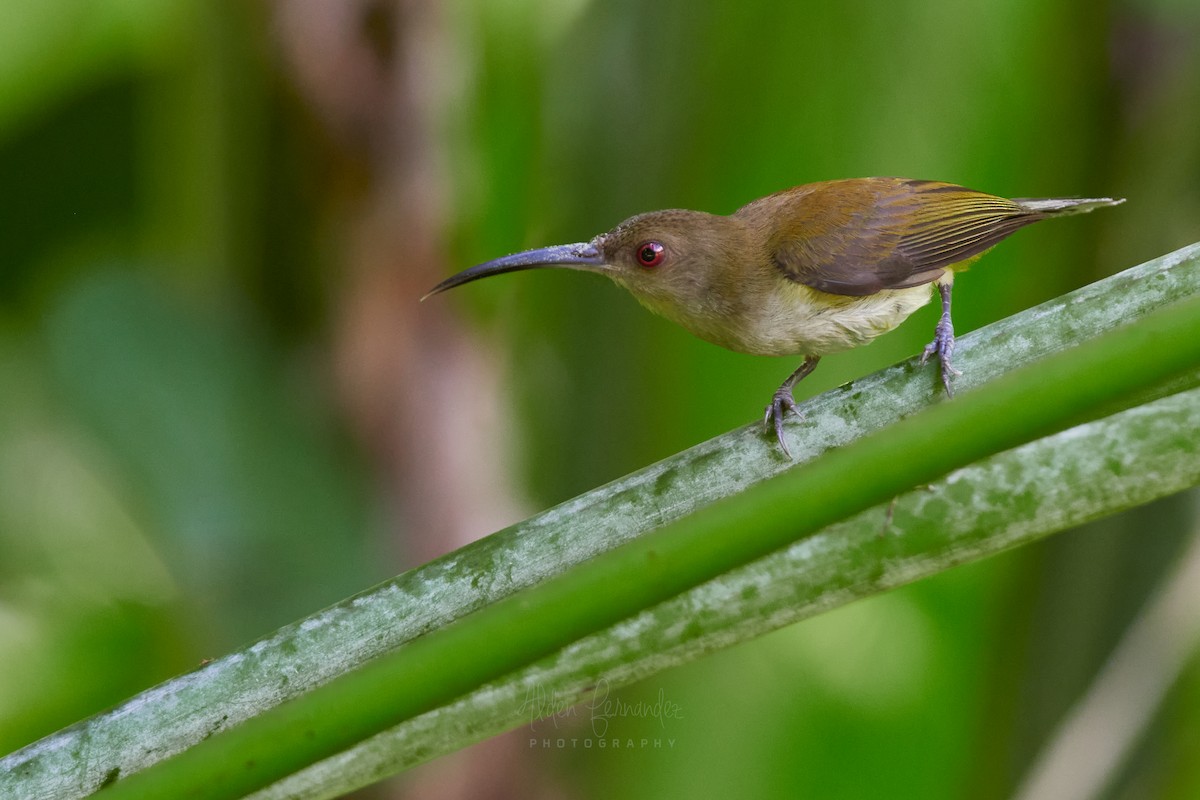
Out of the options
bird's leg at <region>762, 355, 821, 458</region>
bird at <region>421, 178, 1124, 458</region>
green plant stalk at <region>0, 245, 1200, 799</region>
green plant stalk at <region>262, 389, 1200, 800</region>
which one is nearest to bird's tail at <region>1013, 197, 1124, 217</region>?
bird at <region>421, 178, 1124, 458</region>

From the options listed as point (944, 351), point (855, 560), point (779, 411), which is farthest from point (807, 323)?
point (855, 560)

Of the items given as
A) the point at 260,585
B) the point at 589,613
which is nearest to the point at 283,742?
the point at 589,613

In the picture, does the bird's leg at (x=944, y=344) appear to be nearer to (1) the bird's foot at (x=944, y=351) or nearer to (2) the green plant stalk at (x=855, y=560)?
(1) the bird's foot at (x=944, y=351)

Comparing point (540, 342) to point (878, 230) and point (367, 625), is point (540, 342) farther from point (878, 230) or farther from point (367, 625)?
point (367, 625)

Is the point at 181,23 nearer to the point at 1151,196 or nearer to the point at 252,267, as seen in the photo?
the point at 252,267

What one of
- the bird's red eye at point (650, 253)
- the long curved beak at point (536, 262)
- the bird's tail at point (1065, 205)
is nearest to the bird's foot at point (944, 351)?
the bird's tail at point (1065, 205)

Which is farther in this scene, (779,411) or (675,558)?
(779,411)
